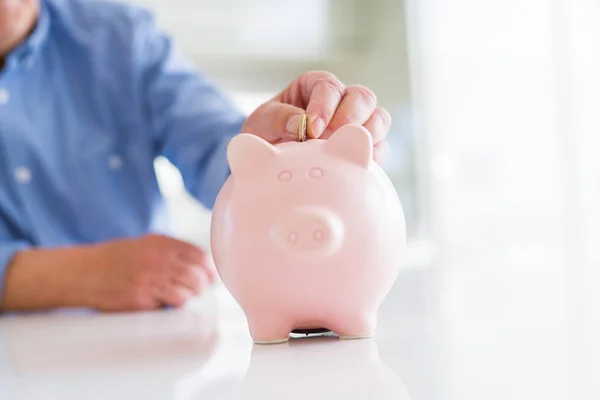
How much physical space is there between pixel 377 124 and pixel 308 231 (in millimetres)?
166

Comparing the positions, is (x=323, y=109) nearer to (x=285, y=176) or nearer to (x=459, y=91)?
(x=285, y=176)

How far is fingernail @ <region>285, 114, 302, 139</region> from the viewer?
54 cm

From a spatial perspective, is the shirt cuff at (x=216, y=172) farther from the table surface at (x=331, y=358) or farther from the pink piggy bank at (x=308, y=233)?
the pink piggy bank at (x=308, y=233)

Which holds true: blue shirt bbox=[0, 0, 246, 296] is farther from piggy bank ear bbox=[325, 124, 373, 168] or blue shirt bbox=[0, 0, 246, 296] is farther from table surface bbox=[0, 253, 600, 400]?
piggy bank ear bbox=[325, 124, 373, 168]

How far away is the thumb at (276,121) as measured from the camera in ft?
1.80

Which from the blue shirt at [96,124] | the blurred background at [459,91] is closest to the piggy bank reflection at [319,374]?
the blue shirt at [96,124]

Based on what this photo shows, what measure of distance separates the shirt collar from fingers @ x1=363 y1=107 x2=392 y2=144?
68 centimetres

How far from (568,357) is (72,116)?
0.88 metres

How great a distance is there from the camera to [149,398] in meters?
0.38

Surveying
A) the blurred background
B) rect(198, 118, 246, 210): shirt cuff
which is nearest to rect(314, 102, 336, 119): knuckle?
rect(198, 118, 246, 210): shirt cuff

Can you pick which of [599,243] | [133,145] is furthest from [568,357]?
[599,243]

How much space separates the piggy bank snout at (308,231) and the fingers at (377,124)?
0.46 feet

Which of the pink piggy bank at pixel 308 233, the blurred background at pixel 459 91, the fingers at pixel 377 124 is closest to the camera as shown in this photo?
the pink piggy bank at pixel 308 233

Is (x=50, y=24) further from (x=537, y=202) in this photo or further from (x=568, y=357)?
(x=537, y=202)
